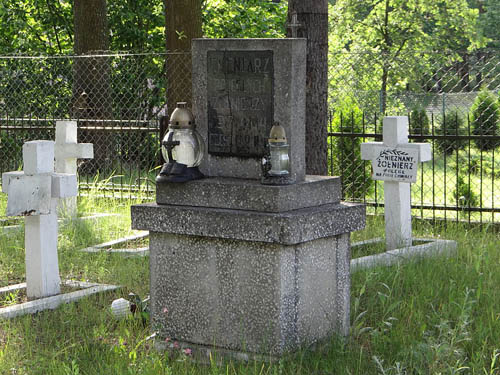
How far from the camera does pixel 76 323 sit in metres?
5.23

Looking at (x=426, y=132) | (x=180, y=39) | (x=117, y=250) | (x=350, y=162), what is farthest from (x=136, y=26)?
(x=117, y=250)

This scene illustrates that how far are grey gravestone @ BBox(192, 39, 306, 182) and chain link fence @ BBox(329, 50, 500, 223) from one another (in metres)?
3.89

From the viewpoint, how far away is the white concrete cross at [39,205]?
19.0 ft

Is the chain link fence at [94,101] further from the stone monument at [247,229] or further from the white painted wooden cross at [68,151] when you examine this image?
the stone monument at [247,229]

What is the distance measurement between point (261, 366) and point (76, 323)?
1466mm

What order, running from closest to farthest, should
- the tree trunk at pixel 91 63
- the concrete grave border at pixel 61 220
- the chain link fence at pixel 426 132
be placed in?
1. the concrete grave border at pixel 61 220
2. the chain link fence at pixel 426 132
3. the tree trunk at pixel 91 63

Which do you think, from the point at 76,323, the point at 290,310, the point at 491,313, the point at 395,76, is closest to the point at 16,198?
the point at 76,323

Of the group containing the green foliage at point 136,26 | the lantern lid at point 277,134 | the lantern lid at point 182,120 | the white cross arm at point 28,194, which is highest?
the green foliage at point 136,26

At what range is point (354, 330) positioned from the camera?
491 centimetres

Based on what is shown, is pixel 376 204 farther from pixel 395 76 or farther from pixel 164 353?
pixel 395 76

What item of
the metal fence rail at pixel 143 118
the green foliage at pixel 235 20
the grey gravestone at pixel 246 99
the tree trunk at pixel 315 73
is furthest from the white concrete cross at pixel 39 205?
the green foliage at pixel 235 20

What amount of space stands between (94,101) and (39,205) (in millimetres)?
8689

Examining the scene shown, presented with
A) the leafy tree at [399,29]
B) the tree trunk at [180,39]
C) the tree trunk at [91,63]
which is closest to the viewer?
the tree trunk at [180,39]

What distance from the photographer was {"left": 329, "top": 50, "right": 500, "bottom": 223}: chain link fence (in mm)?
9430
